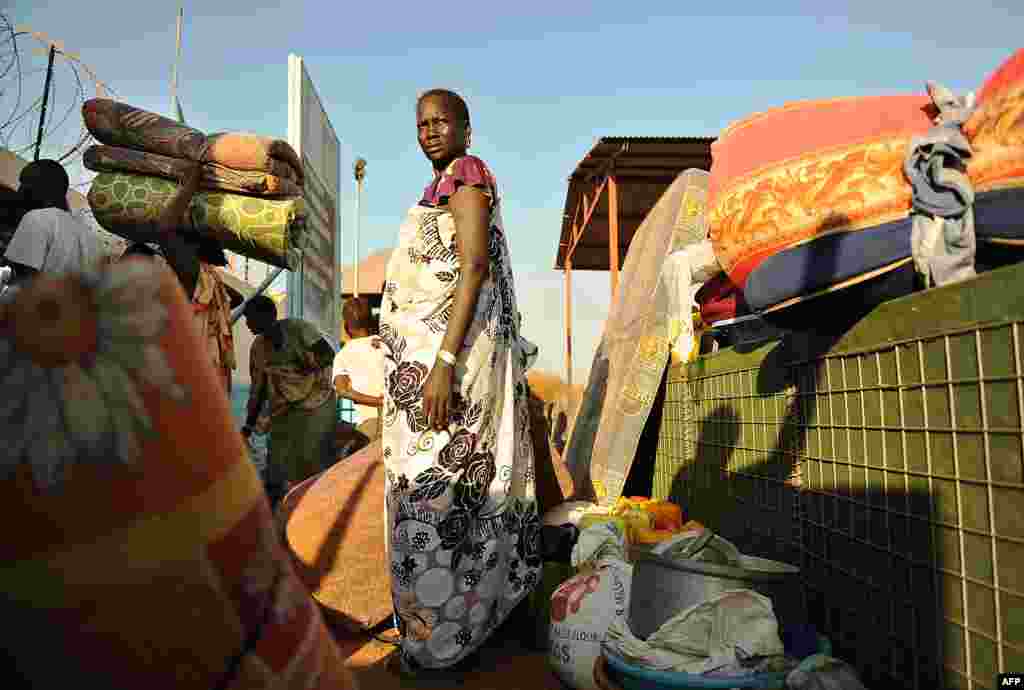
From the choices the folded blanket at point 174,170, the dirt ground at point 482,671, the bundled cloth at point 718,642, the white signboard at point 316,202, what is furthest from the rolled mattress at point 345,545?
the white signboard at point 316,202

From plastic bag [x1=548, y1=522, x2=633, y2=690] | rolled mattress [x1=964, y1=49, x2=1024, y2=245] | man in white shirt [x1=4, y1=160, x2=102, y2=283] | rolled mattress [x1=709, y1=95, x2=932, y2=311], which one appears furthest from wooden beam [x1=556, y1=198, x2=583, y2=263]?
rolled mattress [x1=964, y1=49, x2=1024, y2=245]

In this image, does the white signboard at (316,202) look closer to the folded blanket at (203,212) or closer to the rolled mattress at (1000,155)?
the folded blanket at (203,212)

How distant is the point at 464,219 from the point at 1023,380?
1752 mm

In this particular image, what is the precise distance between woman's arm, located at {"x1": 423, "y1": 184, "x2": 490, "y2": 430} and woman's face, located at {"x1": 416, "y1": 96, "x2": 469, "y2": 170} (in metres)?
0.25

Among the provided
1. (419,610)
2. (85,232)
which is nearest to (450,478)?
(419,610)

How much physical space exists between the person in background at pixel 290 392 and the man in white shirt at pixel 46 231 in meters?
2.13

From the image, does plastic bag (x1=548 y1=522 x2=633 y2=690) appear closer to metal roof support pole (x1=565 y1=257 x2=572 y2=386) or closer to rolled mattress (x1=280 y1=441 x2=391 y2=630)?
rolled mattress (x1=280 y1=441 x2=391 y2=630)

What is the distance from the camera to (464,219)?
2.58 m

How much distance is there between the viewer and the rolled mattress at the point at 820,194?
1.83 m

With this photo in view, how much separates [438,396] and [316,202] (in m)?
5.05

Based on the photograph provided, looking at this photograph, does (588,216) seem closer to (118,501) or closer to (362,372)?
(362,372)

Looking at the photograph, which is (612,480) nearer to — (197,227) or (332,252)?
(197,227)

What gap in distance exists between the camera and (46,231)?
3479mm

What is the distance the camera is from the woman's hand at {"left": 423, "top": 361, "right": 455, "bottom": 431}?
2482 millimetres
